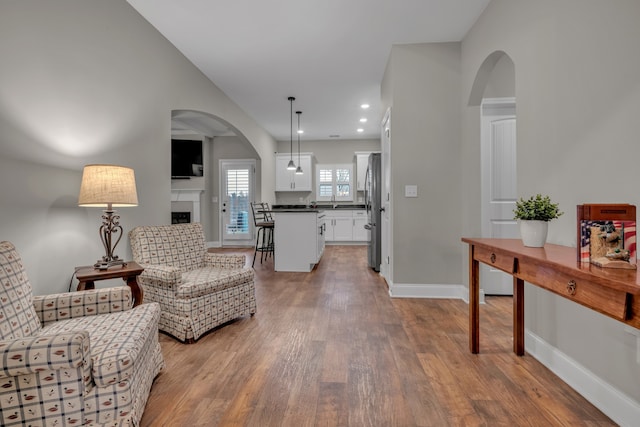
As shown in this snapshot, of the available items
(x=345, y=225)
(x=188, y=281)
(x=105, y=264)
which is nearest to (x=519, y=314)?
(x=188, y=281)

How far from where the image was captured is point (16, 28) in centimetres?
176

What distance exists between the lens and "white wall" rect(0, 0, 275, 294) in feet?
5.79

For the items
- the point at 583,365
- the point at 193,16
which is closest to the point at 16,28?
the point at 193,16

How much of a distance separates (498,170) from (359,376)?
267cm

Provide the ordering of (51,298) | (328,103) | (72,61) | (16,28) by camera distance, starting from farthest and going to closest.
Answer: (328,103)
(72,61)
(16,28)
(51,298)

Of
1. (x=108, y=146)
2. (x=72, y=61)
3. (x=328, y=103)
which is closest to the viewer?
(x=72, y=61)

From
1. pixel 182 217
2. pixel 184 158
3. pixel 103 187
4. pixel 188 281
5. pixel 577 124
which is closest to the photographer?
pixel 577 124

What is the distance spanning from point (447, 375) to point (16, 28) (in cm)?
314

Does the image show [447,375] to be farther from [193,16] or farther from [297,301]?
[193,16]

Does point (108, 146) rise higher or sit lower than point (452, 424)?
higher

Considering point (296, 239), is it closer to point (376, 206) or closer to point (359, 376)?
point (376, 206)

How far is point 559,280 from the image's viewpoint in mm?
1245

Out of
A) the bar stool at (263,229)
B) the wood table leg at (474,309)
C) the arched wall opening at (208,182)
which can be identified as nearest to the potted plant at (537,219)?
the wood table leg at (474,309)

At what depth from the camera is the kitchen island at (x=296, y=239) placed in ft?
15.7
